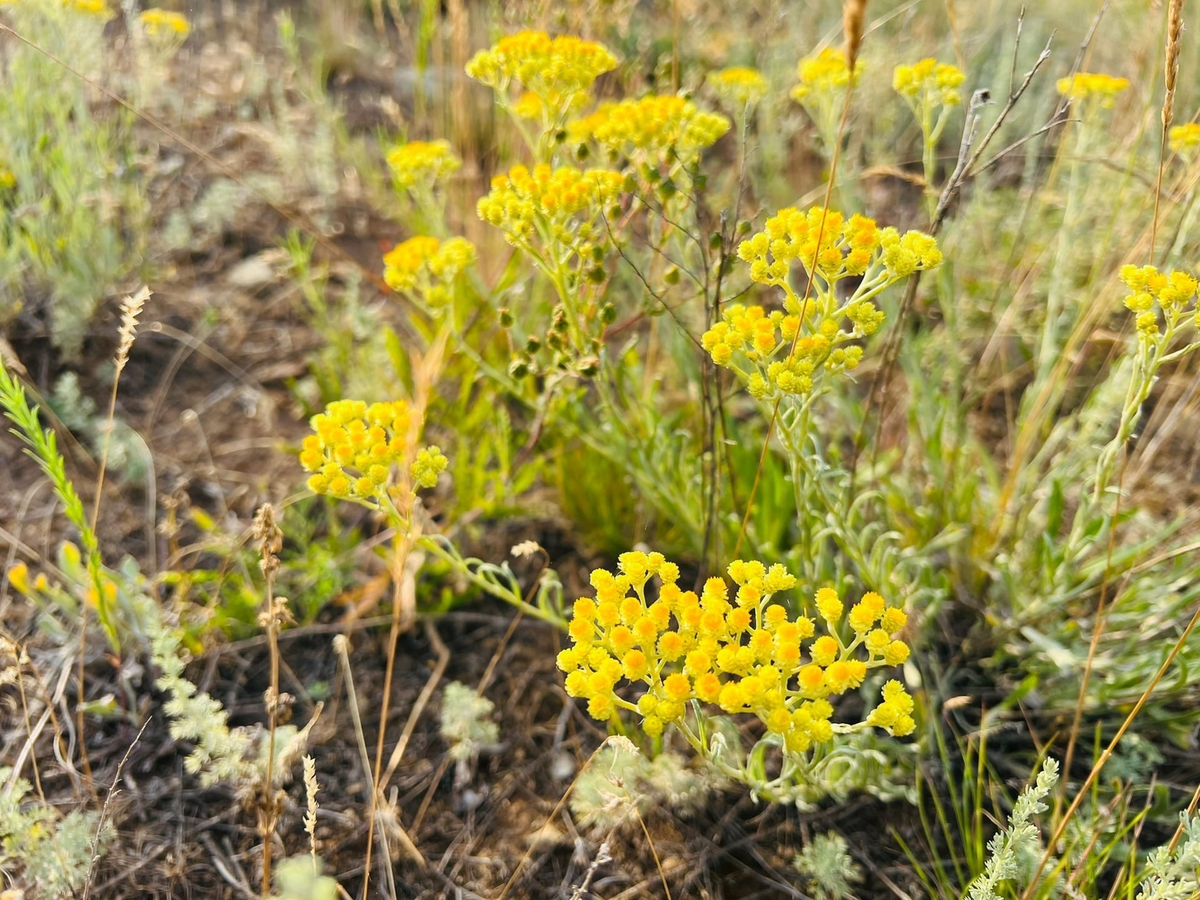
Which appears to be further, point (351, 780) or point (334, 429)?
point (351, 780)

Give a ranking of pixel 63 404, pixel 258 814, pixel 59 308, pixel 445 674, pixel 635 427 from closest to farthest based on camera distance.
Result: pixel 258 814 < pixel 445 674 < pixel 635 427 < pixel 63 404 < pixel 59 308

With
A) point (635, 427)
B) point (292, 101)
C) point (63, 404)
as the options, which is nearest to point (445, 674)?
point (635, 427)

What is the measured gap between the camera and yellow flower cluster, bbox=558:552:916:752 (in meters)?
0.94

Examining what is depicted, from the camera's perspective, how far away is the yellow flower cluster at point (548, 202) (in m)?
1.34

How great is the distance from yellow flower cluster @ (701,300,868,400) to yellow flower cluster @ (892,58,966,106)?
0.72m

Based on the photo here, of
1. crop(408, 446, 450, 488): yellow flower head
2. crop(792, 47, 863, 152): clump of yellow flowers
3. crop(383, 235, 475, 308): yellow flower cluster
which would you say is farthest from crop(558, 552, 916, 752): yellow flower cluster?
crop(792, 47, 863, 152): clump of yellow flowers

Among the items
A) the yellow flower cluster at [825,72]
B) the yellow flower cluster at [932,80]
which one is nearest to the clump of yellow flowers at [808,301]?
the yellow flower cluster at [932,80]

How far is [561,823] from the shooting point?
4.89 ft

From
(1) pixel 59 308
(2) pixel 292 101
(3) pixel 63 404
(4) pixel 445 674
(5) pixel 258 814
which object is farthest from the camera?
(2) pixel 292 101

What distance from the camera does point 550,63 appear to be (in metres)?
1.60

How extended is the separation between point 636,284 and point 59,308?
1.68 metres

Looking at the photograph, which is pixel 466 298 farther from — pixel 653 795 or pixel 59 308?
pixel 653 795

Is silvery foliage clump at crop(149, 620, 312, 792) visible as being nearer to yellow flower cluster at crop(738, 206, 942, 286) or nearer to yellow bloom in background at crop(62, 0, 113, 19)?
yellow flower cluster at crop(738, 206, 942, 286)

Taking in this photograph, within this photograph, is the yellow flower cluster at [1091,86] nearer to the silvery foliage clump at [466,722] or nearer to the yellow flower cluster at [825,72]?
the yellow flower cluster at [825,72]
